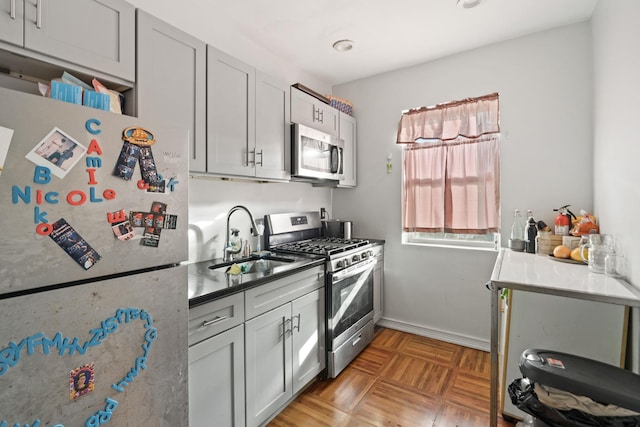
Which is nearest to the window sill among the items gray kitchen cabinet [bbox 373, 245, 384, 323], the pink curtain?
the pink curtain

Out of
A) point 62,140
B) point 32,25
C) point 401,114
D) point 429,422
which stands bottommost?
point 429,422

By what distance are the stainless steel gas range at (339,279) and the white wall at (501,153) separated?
52cm

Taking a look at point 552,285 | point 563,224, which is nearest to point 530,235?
point 563,224

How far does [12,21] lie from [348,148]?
8.34ft

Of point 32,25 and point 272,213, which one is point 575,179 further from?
point 32,25

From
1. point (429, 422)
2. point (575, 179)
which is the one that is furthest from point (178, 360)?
point (575, 179)

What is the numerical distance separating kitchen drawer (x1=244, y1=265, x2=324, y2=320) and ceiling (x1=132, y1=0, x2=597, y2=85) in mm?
1830

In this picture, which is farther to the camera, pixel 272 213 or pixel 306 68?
pixel 306 68

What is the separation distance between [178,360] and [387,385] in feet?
5.26

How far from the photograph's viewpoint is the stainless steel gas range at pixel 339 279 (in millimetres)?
2209

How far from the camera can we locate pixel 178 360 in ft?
3.94

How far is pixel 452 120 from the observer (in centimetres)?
275

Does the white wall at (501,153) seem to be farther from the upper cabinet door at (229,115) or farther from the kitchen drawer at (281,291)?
the upper cabinet door at (229,115)

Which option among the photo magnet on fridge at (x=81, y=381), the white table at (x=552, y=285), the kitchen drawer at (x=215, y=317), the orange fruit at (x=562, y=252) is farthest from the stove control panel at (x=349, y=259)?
the photo magnet on fridge at (x=81, y=381)
